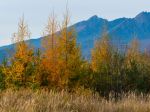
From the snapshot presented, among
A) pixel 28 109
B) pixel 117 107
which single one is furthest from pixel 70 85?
pixel 28 109

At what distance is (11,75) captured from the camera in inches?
1067

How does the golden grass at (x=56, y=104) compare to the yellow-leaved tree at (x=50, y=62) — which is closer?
the golden grass at (x=56, y=104)

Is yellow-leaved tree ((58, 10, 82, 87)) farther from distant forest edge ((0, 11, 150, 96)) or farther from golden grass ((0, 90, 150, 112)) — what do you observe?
golden grass ((0, 90, 150, 112))

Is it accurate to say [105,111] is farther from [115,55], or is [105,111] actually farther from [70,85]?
[115,55]

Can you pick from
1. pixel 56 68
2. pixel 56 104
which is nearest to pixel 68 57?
pixel 56 68

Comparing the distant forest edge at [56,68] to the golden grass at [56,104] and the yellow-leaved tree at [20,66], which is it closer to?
the yellow-leaved tree at [20,66]

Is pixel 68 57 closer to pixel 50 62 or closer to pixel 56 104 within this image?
pixel 50 62

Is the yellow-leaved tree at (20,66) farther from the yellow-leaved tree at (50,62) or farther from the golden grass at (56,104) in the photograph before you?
the golden grass at (56,104)

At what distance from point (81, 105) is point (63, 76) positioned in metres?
18.1

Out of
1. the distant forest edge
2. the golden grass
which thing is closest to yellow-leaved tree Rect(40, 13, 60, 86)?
the distant forest edge

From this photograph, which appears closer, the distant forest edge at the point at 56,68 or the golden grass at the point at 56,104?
the golden grass at the point at 56,104

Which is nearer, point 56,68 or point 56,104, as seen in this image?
point 56,104

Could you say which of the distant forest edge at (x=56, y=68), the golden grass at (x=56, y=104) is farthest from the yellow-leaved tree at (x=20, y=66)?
the golden grass at (x=56, y=104)

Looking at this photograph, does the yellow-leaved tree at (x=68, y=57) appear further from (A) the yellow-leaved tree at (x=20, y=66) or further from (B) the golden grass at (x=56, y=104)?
(B) the golden grass at (x=56, y=104)
